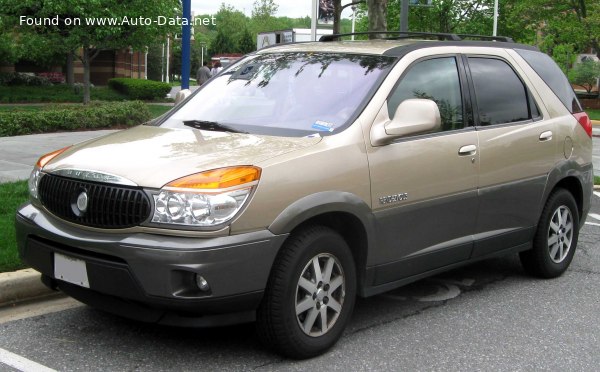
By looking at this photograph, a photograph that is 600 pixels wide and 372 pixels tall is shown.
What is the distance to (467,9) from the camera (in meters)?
40.6

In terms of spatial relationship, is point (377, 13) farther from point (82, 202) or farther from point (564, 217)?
point (82, 202)

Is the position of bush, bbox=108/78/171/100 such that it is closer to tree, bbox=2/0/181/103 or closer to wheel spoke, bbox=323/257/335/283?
tree, bbox=2/0/181/103

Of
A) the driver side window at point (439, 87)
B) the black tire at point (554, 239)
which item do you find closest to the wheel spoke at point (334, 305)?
the driver side window at point (439, 87)

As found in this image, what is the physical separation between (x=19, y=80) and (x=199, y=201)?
31.5 meters

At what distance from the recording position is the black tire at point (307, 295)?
12.5 feet

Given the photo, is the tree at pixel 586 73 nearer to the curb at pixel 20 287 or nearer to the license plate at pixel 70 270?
the curb at pixel 20 287

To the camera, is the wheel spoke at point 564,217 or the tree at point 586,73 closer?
the wheel spoke at point 564,217

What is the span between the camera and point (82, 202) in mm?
3820

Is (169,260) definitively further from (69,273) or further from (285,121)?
(285,121)

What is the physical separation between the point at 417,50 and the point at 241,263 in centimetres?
208

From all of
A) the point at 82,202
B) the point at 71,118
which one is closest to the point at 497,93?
the point at 82,202

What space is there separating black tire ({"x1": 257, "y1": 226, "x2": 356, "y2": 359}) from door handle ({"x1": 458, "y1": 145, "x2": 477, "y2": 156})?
120 cm

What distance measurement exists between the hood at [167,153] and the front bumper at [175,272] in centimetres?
33

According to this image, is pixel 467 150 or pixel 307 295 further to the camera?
pixel 467 150
